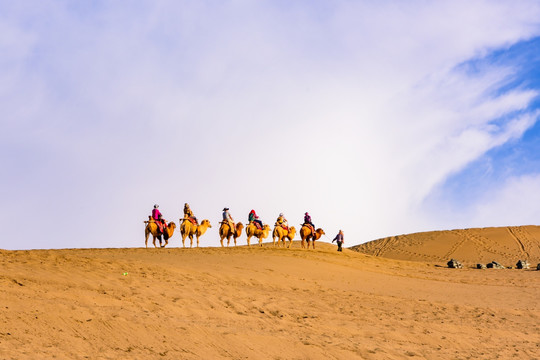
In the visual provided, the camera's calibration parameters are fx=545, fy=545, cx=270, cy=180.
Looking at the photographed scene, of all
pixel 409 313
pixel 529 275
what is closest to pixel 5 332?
pixel 409 313

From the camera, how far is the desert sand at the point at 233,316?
913cm

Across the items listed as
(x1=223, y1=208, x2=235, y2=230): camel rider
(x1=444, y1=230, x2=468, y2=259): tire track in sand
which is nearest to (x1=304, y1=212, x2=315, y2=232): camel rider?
(x1=223, y1=208, x2=235, y2=230): camel rider

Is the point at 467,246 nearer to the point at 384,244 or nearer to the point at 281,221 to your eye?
the point at 384,244

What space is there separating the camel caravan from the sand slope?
16.1 m

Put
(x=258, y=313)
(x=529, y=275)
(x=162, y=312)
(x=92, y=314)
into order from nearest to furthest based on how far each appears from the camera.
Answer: (x=92, y=314)
(x=162, y=312)
(x=258, y=313)
(x=529, y=275)

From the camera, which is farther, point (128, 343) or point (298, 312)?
point (298, 312)

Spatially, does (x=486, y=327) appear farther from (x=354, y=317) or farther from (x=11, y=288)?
(x=11, y=288)

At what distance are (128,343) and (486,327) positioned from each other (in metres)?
8.78

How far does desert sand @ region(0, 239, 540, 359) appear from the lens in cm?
913

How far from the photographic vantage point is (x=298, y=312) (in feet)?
41.7

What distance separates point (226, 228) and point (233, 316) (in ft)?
65.1

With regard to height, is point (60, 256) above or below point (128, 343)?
above

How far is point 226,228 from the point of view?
103 feet

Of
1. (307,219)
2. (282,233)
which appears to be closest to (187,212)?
(282,233)
